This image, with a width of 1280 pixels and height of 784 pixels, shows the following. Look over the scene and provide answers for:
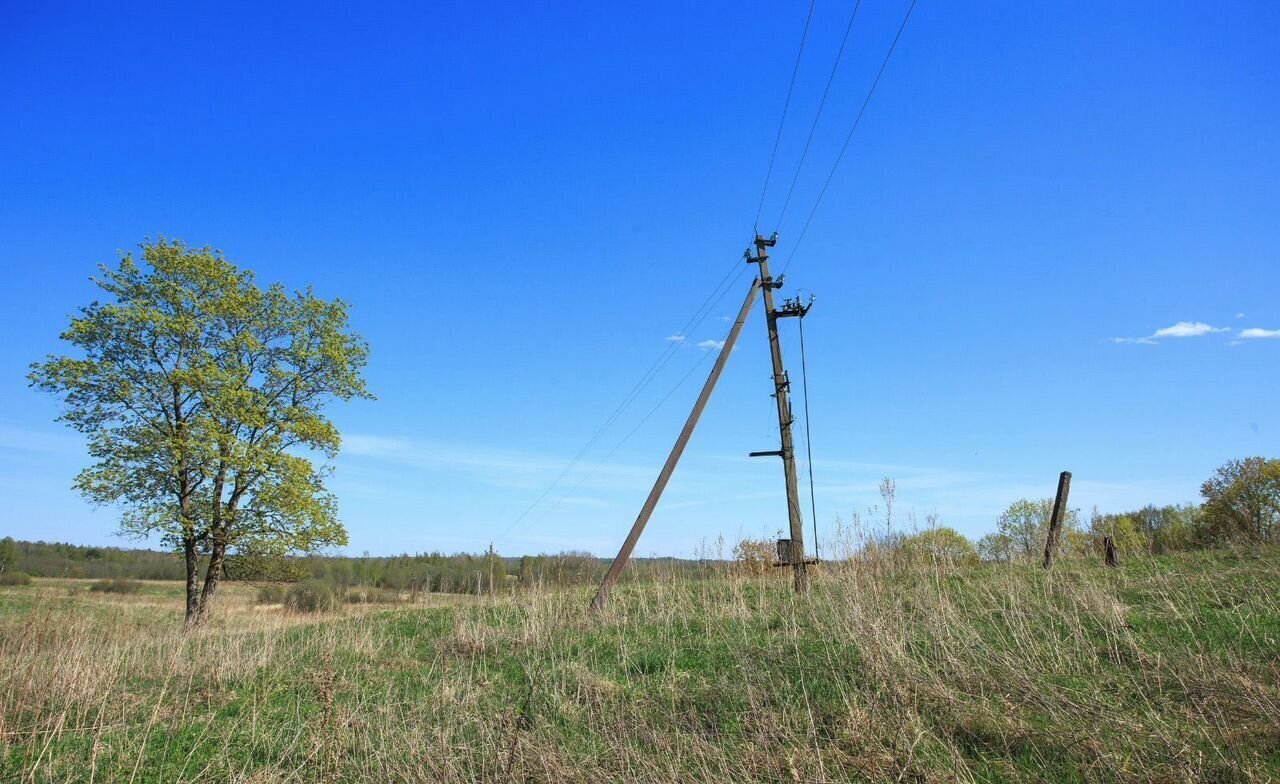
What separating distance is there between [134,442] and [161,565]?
4172 cm

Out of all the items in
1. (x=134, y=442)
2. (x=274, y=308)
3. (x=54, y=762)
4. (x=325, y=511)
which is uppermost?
(x=274, y=308)

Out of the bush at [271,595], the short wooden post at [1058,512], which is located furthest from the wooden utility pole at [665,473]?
the bush at [271,595]

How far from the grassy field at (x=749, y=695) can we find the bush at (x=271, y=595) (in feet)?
71.8

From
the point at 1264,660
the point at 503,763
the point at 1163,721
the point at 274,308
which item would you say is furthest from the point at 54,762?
the point at 274,308

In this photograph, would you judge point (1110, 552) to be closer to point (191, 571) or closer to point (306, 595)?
point (191, 571)

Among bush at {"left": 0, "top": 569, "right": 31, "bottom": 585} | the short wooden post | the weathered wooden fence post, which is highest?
the short wooden post

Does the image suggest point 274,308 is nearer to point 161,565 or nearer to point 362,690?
point 362,690

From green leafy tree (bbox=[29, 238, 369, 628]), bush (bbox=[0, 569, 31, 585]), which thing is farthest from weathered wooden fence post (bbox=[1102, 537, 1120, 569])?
bush (bbox=[0, 569, 31, 585])

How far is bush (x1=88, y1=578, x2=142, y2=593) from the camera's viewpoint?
126 ft

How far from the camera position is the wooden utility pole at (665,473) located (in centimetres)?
1253

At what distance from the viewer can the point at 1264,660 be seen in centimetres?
614

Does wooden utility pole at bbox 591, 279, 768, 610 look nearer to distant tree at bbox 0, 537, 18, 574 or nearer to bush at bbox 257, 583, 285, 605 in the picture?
bush at bbox 257, 583, 285, 605

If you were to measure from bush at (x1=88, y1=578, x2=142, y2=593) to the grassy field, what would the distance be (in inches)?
1315

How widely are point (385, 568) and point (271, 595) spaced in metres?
14.1
